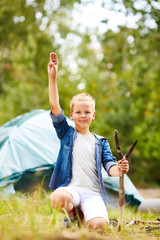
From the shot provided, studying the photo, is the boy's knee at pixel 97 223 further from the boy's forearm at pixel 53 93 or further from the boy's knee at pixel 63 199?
the boy's forearm at pixel 53 93

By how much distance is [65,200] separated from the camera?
2008 mm

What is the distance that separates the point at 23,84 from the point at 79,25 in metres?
6.57

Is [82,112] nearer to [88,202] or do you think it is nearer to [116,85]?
[88,202]

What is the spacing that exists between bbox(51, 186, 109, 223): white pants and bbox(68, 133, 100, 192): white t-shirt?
0.15ft

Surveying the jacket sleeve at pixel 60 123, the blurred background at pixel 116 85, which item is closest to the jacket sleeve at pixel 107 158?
the jacket sleeve at pixel 60 123

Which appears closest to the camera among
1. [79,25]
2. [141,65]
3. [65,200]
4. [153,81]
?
[65,200]

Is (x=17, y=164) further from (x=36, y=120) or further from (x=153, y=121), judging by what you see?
(x=153, y=121)

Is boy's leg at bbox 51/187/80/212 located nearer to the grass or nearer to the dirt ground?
the grass

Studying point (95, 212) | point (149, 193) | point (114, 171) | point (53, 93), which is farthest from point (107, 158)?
point (149, 193)

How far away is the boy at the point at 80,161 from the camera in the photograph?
2.10m

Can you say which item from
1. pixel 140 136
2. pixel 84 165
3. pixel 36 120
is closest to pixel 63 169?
pixel 84 165

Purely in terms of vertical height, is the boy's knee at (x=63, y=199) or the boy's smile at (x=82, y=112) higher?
the boy's smile at (x=82, y=112)

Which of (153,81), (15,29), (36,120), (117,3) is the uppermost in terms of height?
(15,29)

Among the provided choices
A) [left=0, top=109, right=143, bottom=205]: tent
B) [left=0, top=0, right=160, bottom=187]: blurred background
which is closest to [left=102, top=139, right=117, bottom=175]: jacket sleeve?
[left=0, top=109, right=143, bottom=205]: tent
